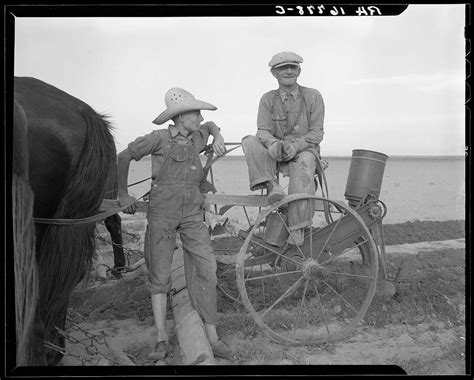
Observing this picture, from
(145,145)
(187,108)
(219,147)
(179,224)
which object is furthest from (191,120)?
(179,224)

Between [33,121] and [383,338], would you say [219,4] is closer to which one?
[33,121]

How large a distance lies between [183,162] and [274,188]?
767 mm

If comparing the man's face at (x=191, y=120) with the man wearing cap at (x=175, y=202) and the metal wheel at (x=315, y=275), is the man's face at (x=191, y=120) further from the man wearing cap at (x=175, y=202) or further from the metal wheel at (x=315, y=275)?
the metal wheel at (x=315, y=275)

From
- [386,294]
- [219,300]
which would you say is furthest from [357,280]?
[219,300]

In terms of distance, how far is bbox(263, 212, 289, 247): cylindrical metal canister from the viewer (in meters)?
4.41

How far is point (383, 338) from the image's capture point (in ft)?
15.1

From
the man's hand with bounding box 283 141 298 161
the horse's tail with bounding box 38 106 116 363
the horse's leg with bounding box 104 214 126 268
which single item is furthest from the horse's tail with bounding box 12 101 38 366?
the horse's leg with bounding box 104 214 126 268

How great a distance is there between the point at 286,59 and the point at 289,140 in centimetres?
68

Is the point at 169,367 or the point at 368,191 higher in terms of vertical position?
the point at 368,191

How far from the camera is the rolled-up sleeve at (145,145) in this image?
160 inches

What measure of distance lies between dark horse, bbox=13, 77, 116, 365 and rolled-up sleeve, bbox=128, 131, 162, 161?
0.51 meters

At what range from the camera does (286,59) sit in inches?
172

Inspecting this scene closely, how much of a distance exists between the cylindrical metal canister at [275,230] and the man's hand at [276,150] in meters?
0.48

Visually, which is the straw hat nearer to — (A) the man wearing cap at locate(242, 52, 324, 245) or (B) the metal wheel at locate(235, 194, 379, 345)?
(A) the man wearing cap at locate(242, 52, 324, 245)
